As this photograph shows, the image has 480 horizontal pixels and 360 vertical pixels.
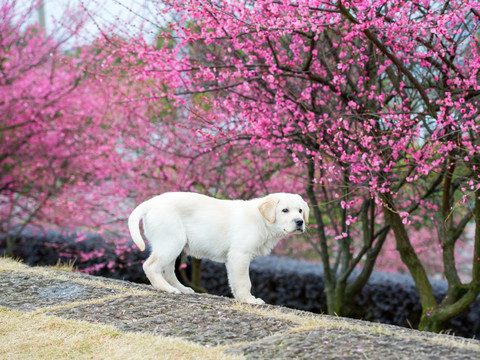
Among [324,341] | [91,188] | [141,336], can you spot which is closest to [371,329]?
[324,341]

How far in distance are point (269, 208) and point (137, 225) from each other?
1133 millimetres

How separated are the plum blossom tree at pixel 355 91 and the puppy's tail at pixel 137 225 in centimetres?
149

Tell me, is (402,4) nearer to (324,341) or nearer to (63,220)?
(324,341)

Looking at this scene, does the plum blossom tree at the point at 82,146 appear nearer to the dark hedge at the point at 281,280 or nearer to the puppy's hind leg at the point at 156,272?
the dark hedge at the point at 281,280

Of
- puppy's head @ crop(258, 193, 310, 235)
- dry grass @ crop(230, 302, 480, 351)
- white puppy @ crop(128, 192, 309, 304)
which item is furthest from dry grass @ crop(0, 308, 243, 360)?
puppy's head @ crop(258, 193, 310, 235)

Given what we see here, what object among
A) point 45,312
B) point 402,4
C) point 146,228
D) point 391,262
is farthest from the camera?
point 391,262

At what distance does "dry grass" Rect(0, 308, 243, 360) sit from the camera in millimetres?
3578

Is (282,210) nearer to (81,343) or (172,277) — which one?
(172,277)

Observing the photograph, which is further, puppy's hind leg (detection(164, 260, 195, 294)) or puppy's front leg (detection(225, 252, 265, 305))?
puppy's hind leg (detection(164, 260, 195, 294))

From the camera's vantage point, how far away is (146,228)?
508 centimetres

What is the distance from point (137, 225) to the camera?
491cm

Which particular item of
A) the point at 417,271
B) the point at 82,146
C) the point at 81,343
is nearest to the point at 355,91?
the point at 417,271

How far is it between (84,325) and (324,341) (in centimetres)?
172

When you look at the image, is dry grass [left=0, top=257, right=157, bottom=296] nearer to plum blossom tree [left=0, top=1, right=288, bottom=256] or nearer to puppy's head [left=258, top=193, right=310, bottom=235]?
puppy's head [left=258, top=193, right=310, bottom=235]
